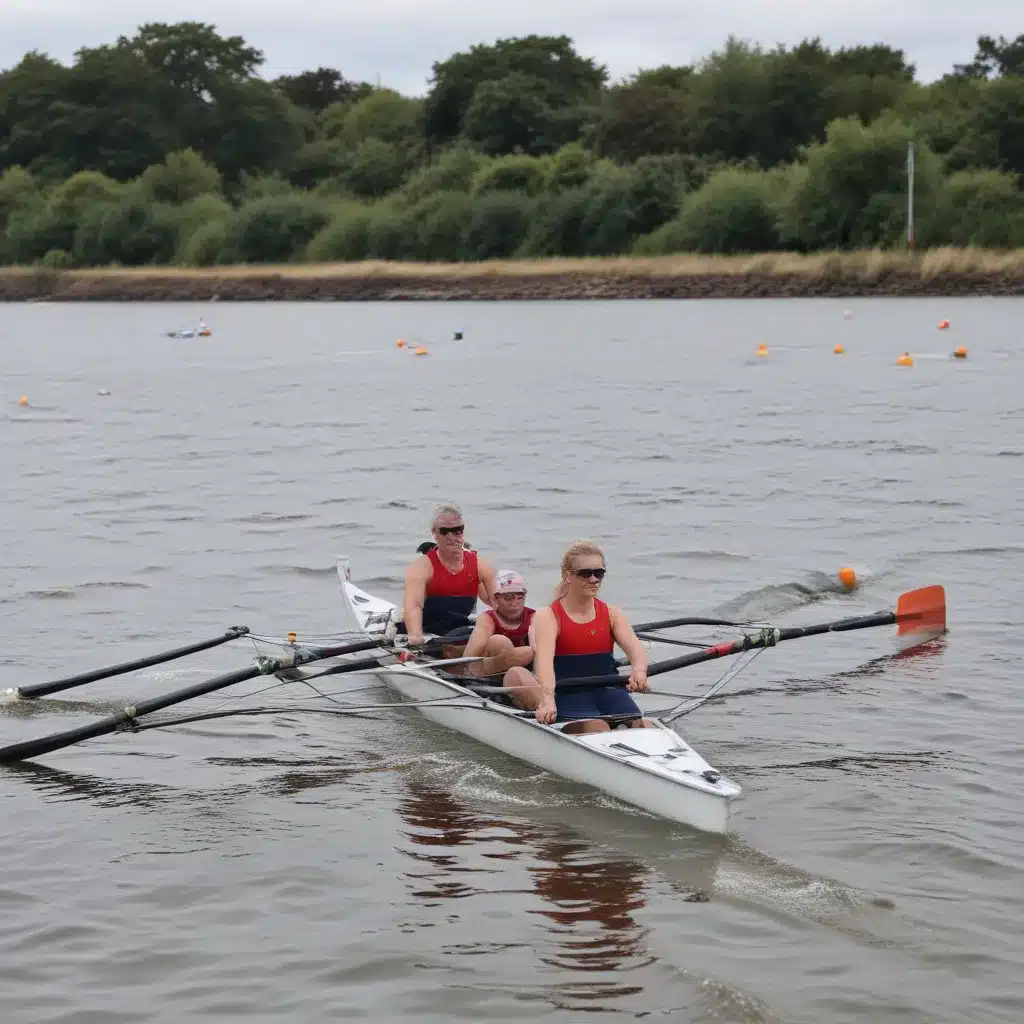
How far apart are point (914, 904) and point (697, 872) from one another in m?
1.18

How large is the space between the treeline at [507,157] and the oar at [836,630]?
2085 inches

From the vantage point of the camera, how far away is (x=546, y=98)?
101 m

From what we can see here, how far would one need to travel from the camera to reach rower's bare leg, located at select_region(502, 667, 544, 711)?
10.5 m

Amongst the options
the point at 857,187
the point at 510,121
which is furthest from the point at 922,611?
the point at 510,121

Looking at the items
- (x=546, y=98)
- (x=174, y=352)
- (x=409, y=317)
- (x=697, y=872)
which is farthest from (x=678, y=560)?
(x=546, y=98)

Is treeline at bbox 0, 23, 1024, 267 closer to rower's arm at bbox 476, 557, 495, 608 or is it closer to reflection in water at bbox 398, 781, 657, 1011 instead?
rower's arm at bbox 476, 557, 495, 608

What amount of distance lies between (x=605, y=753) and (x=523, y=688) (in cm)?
→ 111

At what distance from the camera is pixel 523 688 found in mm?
10492

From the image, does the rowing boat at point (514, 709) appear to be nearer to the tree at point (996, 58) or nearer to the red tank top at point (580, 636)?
the red tank top at point (580, 636)

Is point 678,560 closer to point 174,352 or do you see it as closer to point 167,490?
point 167,490

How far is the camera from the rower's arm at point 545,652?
9867 mm

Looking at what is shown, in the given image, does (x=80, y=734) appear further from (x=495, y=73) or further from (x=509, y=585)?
(x=495, y=73)

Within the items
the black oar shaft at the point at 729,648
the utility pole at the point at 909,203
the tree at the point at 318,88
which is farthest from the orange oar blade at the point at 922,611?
the tree at the point at 318,88

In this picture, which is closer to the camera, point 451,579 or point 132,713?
point 132,713
